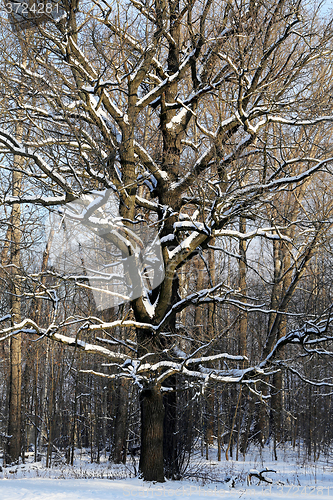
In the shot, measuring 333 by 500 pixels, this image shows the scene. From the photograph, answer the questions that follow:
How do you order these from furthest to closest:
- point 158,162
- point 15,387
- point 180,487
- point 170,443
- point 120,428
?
point 120,428, point 15,387, point 158,162, point 170,443, point 180,487

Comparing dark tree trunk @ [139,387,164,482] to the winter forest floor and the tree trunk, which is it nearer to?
the winter forest floor

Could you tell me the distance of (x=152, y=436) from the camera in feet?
24.8

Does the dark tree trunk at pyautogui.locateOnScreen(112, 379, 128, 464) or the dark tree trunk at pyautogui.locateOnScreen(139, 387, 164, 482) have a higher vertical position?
the dark tree trunk at pyautogui.locateOnScreen(139, 387, 164, 482)

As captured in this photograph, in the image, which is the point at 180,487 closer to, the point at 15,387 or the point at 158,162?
the point at 158,162

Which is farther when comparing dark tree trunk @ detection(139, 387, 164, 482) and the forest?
dark tree trunk @ detection(139, 387, 164, 482)

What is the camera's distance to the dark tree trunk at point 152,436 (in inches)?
296

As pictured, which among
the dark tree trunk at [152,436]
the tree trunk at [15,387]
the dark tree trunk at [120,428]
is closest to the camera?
the dark tree trunk at [152,436]

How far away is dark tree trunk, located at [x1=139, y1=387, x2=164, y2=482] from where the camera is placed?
7512 millimetres

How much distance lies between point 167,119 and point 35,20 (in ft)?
10.7

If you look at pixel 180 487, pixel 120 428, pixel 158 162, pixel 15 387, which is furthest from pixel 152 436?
pixel 120 428

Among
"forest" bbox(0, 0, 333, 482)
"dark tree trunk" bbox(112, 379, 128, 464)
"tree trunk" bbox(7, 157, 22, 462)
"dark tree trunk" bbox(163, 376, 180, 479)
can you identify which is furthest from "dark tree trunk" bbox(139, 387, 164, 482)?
"dark tree trunk" bbox(112, 379, 128, 464)

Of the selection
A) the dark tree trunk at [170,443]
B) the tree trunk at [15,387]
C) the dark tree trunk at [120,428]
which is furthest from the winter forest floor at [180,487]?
the dark tree trunk at [120,428]

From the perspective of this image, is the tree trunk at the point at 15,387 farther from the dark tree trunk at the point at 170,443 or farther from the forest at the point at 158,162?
the dark tree trunk at the point at 170,443

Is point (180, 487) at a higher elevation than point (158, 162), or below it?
below
